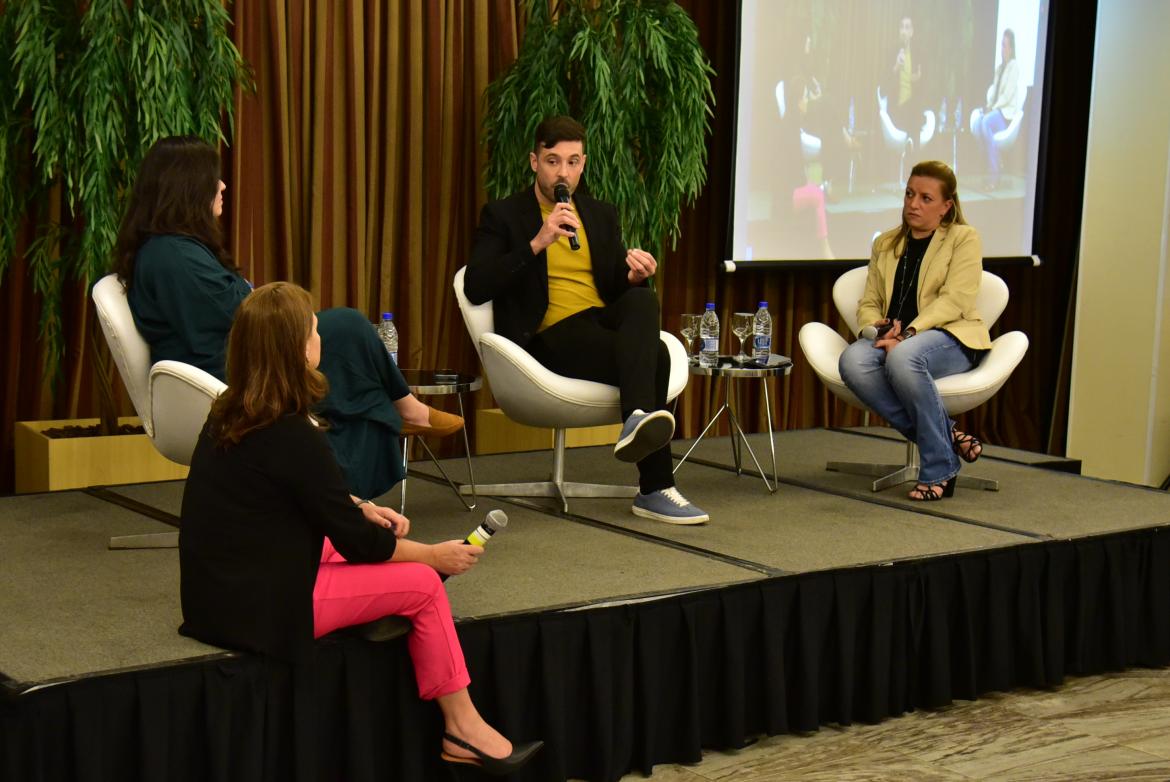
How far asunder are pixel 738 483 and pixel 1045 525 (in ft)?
3.24

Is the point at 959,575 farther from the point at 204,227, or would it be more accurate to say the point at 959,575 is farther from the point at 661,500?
the point at 204,227

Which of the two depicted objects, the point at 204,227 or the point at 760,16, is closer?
the point at 204,227

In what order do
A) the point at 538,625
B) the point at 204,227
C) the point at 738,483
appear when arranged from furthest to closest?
the point at 738,483, the point at 204,227, the point at 538,625

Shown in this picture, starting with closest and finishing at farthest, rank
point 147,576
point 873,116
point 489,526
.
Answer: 1. point 489,526
2. point 147,576
3. point 873,116

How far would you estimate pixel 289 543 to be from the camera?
244 centimetres

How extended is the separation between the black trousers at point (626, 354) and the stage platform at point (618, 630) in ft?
0.62

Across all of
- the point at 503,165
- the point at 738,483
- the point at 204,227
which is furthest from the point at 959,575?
the point at 503,165

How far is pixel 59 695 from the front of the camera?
7.74 feet

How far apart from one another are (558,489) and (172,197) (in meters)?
1.41

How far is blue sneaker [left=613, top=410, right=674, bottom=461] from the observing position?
3.62 metres

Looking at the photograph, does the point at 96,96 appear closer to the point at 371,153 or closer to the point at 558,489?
the point at 371,153

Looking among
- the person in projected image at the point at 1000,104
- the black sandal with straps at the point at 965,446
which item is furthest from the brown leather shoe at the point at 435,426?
the person in projected image at the point at 1000,104

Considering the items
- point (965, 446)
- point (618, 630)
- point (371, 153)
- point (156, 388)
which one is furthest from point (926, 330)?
point (156, 388)

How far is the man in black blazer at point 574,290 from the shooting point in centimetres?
393
